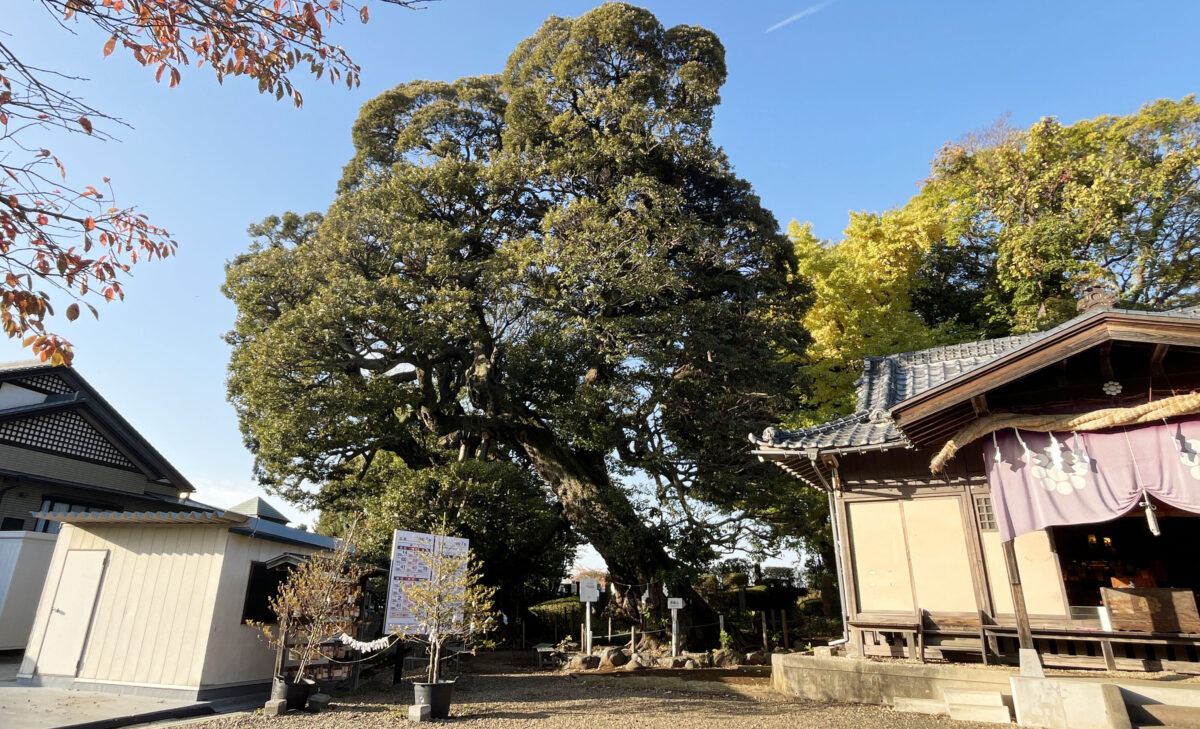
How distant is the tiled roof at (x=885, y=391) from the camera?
8.82 metres

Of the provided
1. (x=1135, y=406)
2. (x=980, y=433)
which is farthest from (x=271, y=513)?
(x=1135, y=406)

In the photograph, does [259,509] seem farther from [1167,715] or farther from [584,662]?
[1167,715]

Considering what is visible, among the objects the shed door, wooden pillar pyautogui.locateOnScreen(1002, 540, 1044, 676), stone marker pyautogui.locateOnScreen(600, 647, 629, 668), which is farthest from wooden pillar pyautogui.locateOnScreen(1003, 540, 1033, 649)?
the shed door

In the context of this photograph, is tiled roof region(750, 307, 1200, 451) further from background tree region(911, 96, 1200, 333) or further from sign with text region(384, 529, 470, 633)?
background tree region(911, 96, 1200, 333)

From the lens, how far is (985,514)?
28.0 feet

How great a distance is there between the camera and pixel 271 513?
1973 cm

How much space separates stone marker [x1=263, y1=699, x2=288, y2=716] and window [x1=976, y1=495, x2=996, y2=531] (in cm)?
985

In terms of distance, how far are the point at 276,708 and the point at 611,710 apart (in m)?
4.48

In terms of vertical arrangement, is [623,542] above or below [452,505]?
below

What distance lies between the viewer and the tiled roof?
28.9ft

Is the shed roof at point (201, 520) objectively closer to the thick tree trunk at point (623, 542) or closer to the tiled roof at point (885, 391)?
the thick tree trunk at point (623, 542)

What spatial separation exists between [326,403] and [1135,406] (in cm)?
1485

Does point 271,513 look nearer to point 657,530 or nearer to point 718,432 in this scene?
point 657,530

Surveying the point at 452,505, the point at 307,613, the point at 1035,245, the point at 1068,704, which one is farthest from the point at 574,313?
the point at 1035,245
